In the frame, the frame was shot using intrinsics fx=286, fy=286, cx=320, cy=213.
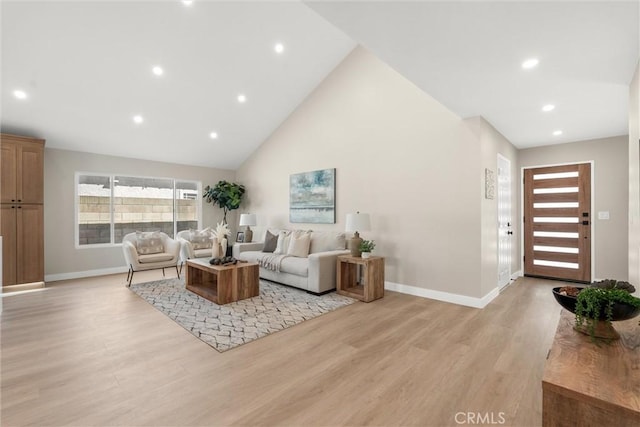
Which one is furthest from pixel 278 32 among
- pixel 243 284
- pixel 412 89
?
pixel 243 284

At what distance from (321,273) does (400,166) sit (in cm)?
203

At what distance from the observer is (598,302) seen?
4.25 ft

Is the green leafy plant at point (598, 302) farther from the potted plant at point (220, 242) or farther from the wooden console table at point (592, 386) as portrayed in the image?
the potted plant at point (220, 242)

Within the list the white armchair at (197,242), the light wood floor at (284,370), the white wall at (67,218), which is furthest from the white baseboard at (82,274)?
the light wood floor at (284,370)

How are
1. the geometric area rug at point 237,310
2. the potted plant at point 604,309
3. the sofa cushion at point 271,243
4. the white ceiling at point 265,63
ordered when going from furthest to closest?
the sofa cushion at point 271,243, the geometric area rug at point 237,310, the white ceiling at point 265,63, the potted plant at point 604,309

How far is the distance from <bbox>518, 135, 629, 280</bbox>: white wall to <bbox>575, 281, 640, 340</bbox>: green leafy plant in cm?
453

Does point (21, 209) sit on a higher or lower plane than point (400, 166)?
lower

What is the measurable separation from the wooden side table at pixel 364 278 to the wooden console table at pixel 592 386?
9.01ft

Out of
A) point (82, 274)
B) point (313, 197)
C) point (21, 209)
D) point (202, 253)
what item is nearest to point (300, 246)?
point (313, 197)

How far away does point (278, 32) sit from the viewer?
14.2 ft

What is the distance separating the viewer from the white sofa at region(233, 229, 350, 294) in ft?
13.8

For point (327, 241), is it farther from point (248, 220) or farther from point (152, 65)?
point (152, 65)

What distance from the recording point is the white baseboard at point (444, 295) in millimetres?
3722

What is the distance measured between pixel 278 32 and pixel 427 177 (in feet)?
10.2
